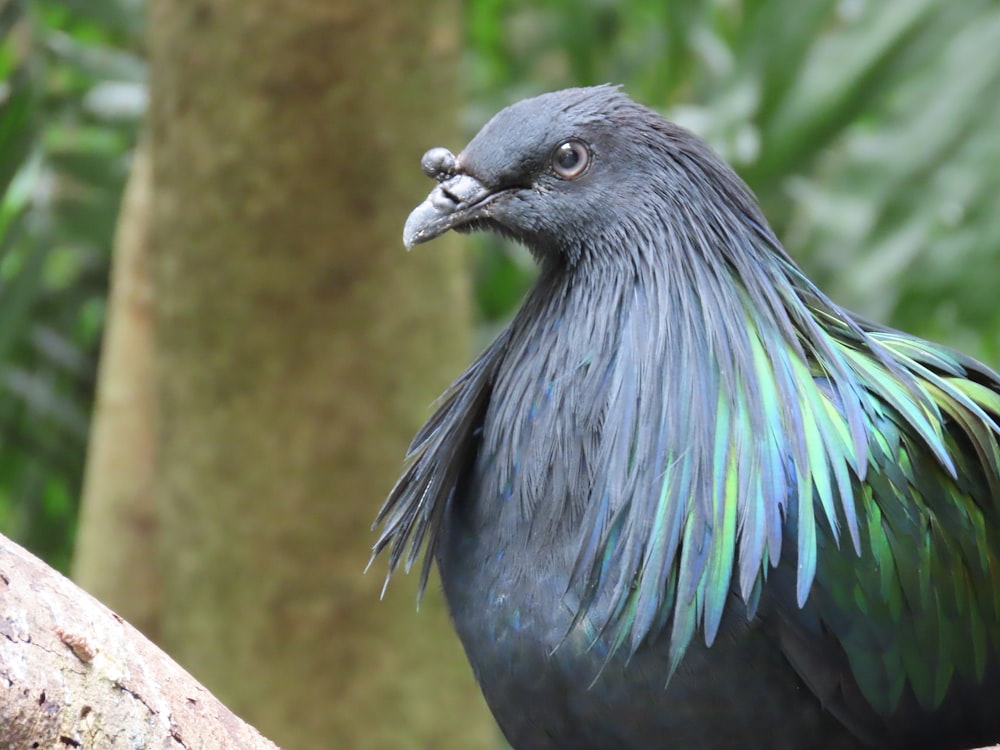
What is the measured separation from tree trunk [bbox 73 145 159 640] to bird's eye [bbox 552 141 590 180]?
7.64ft

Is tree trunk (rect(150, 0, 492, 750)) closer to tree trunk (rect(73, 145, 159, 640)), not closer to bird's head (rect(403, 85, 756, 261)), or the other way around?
tree trunk (rect(73, 145, 159, 640))

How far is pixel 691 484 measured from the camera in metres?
1.95

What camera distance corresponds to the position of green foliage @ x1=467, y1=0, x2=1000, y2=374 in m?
3.49

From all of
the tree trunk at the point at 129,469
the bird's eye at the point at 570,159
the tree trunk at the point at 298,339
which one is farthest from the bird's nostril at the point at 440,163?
the tree trunk at the point at 129,469

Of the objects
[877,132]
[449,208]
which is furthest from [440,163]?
[877,132]

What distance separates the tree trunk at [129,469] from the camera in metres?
4.18

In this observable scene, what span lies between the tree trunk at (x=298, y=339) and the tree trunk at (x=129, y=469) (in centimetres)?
53

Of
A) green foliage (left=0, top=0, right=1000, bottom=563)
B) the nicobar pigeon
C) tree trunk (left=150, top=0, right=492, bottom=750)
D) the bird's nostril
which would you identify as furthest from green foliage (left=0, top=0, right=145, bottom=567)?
the nicobar pigeon

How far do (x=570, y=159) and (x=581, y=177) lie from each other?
0.11 feet

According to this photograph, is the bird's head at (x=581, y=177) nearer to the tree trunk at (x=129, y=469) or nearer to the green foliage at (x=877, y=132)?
the green foliage at (x=877, y=132)

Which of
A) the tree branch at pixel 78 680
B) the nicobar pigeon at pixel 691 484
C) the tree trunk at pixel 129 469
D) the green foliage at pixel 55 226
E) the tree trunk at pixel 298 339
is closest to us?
the tree branch at pixel 78 680

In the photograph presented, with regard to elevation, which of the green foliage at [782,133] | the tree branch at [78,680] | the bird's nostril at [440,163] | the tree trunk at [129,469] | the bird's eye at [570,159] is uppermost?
the green foliage at [782,133]

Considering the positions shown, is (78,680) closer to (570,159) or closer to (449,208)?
(449,208)

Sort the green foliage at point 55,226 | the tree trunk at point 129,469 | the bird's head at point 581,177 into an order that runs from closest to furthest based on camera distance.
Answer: the bird's head at point 581,177
the green foliage at point 55,226
the tree trunk at point 129,469
